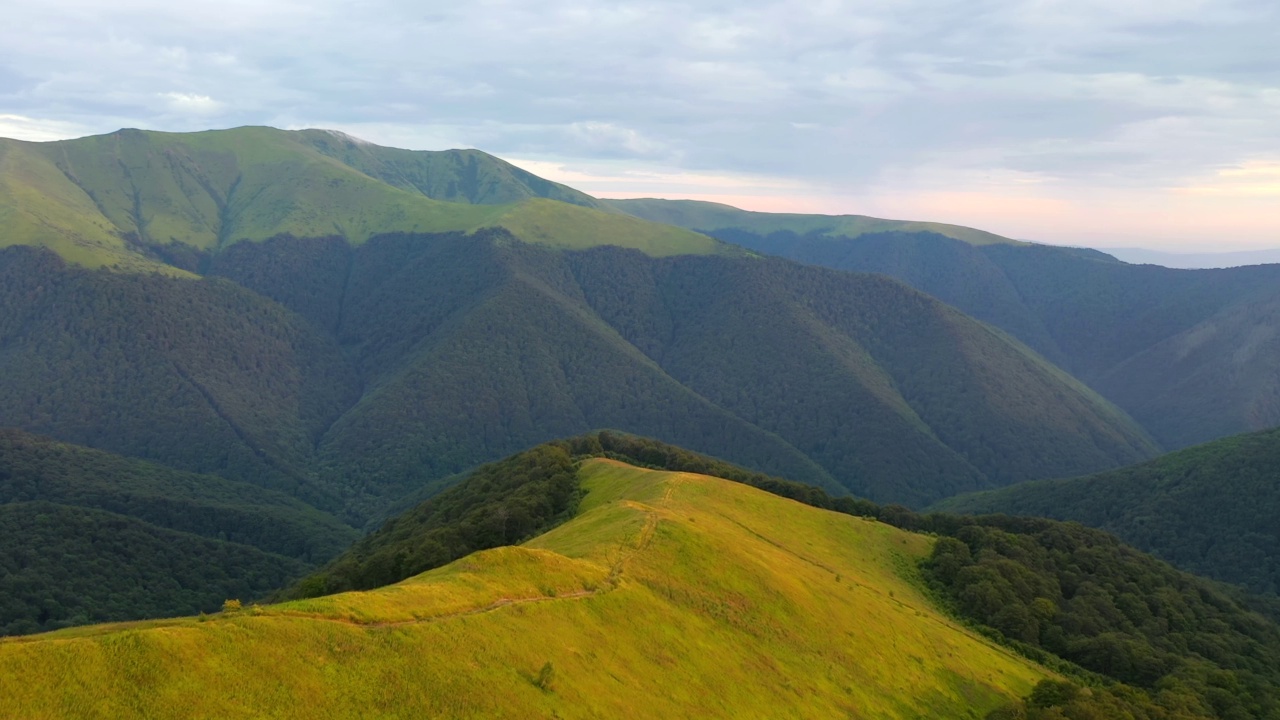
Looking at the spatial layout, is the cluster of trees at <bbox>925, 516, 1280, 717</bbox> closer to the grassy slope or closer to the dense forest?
the dense forest

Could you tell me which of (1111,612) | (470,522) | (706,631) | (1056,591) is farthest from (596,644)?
(1111,612)

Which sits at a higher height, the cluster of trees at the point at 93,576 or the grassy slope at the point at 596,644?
the grassy slope at the point at 596,644

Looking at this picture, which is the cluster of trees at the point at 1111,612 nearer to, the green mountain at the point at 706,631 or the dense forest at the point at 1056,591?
the dense forest at the point at 1056,591

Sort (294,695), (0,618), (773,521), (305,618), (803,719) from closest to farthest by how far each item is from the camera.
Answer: (294,695), (305,618), (803,719), (773,521), (0,618)

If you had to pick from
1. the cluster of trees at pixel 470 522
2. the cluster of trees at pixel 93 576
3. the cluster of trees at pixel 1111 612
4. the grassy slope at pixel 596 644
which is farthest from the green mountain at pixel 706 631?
the cluster of trees at pixel 93 576

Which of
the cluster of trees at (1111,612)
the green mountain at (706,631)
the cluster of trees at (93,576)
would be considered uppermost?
the green mountain at (706,631)

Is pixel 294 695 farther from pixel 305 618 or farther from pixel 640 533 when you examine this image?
pixel 640 533

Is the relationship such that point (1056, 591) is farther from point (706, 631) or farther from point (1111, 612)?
point (706, 631)

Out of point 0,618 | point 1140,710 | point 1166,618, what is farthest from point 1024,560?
point 0,618
